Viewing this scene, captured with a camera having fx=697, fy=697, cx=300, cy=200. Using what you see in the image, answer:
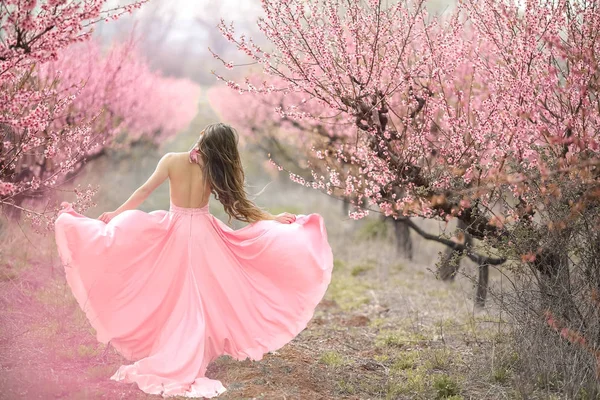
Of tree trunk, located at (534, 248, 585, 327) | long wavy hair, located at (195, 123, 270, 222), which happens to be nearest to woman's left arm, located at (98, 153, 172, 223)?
long wavy hair, located at (195, 123, 270, 222)

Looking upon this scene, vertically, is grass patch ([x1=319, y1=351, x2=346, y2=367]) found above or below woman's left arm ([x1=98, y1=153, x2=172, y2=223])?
below

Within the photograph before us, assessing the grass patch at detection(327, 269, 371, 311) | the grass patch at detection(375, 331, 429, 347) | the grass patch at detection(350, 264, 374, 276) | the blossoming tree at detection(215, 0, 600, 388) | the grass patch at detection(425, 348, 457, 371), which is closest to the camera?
the blossoming tree at detection(215, 0, 600, 388)

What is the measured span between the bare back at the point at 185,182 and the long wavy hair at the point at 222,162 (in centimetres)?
6

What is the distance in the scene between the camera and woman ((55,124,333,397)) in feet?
16.0

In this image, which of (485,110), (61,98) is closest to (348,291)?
(485,110)

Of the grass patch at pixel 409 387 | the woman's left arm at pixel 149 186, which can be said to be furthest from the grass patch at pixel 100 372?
the grass patch at pixel 409 387

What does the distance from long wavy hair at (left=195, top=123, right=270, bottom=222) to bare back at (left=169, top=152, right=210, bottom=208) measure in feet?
0.20

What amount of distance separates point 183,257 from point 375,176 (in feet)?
5.71

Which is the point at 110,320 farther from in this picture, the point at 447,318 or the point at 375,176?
the point at 447,318

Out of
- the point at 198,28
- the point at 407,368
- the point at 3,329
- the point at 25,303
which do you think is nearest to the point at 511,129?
the point at 407,368

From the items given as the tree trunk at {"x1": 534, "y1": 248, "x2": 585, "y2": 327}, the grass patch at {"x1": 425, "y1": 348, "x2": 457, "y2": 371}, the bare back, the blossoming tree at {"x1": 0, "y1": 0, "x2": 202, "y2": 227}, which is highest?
the blossoming tree at {"x1": 0, "y1": 0, "x2": 202, "y2": 227}

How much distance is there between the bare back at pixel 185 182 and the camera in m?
5.07

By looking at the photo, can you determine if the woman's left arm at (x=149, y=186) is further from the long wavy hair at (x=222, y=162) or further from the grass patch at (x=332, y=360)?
the grass patch at (x=332, y=360)

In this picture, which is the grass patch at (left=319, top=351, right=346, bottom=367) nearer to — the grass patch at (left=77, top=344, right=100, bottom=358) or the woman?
the woman
